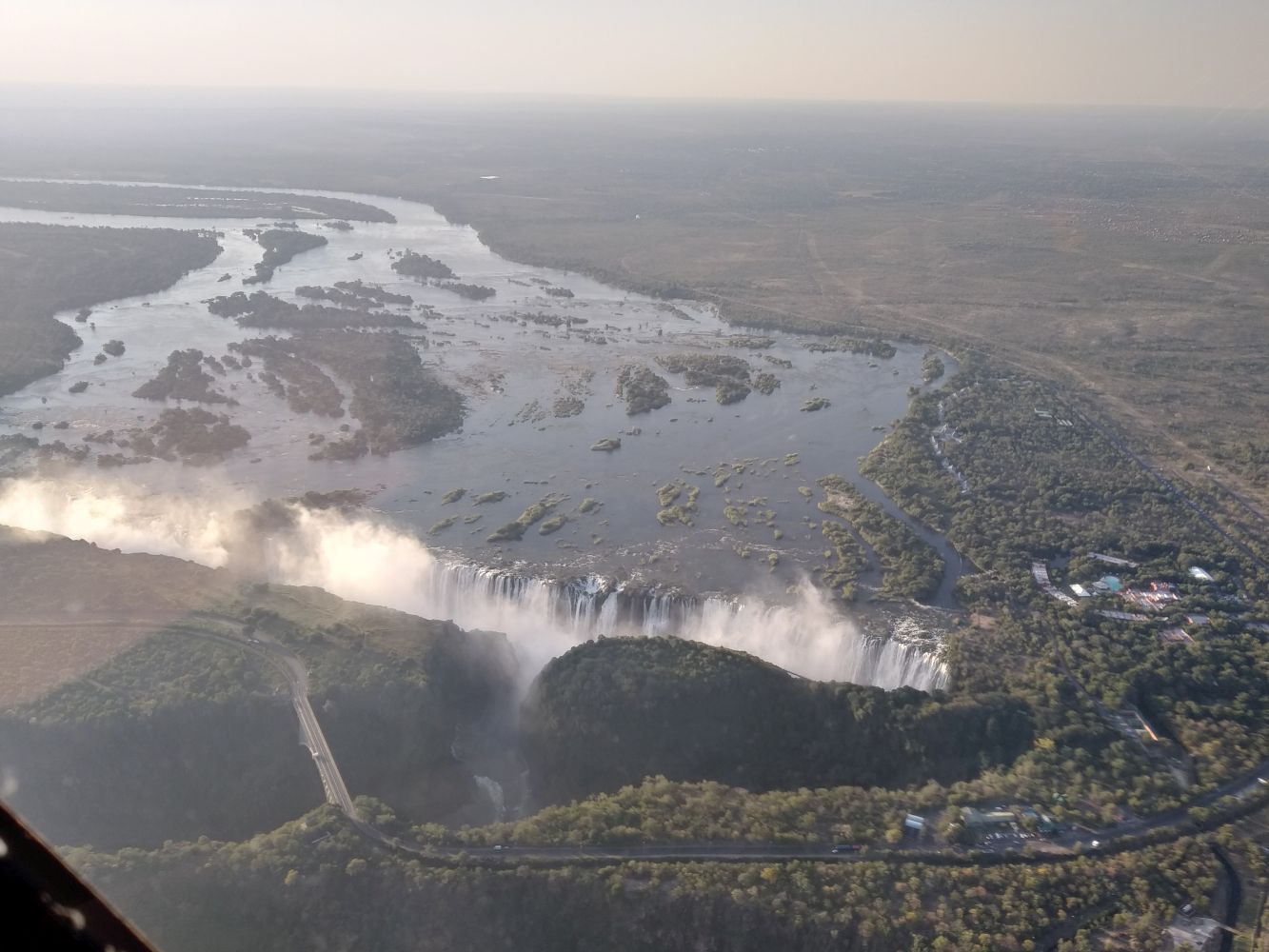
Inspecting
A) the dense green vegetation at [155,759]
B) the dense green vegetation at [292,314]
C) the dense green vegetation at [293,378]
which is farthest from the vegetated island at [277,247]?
the dense green vegetation at [155,759]

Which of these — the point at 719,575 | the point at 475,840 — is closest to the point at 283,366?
the point at 719,575

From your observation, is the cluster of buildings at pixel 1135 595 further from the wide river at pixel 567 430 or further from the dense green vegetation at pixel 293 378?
the dense green vegetation at pixel 293 378

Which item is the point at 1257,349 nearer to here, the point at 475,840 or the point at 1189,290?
the point at 1189,290

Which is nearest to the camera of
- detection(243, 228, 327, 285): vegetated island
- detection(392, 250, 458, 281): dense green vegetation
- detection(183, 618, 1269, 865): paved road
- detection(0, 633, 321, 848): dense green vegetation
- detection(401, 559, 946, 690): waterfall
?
detection(183, 618, 1269, 865): paved road

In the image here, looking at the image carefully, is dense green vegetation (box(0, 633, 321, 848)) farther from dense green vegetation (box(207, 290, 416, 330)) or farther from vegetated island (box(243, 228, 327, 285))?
vegetated island (box(243, 228, 327, 285))

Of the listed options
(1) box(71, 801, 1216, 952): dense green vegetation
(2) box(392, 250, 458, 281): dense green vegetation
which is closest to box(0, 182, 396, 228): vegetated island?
(2) box(392, 250, 458, 281): dense green vegetation

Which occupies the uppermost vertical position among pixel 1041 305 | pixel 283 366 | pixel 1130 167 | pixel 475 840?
pixel 1130 167
